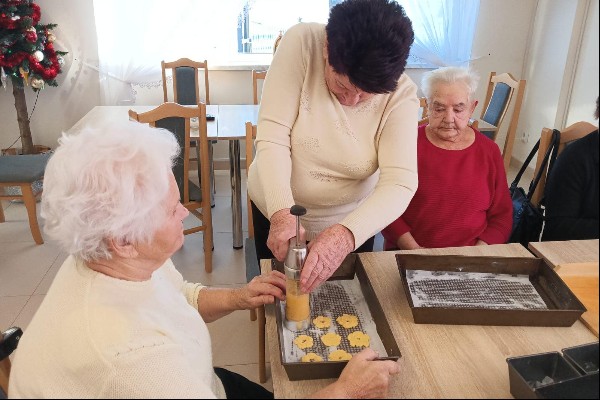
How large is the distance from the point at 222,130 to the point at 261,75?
1.03 meters

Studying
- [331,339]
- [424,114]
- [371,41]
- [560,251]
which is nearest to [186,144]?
[424,114]

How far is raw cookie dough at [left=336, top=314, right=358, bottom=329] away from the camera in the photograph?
3.73ft

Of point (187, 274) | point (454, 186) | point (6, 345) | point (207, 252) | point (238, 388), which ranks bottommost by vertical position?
point (187, 274)

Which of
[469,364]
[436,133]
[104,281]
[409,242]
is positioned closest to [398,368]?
[469,364]

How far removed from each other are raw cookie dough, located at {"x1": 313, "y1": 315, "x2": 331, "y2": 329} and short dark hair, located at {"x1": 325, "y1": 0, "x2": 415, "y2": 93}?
57 cm

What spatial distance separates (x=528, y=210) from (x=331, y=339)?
904mm

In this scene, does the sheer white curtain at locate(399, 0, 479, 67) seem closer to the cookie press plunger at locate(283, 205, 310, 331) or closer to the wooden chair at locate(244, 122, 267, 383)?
the wooden chair at locate(244, 122, 267, 383)

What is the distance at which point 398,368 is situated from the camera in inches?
36.5

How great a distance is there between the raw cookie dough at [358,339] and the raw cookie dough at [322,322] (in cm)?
6

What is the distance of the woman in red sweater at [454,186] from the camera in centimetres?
174

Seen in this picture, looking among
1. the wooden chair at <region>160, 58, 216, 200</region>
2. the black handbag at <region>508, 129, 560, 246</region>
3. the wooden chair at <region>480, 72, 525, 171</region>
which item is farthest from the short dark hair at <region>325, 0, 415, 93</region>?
the wooden chair at <region>160, 58, 216, 200</region>

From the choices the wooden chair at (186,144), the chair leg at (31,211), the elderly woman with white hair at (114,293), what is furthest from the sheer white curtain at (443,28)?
the elderly woman with white hair at (114,293)

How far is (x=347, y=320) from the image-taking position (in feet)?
3.79

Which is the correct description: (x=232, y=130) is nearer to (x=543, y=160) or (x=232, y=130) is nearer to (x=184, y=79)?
(x=184, y=79)
